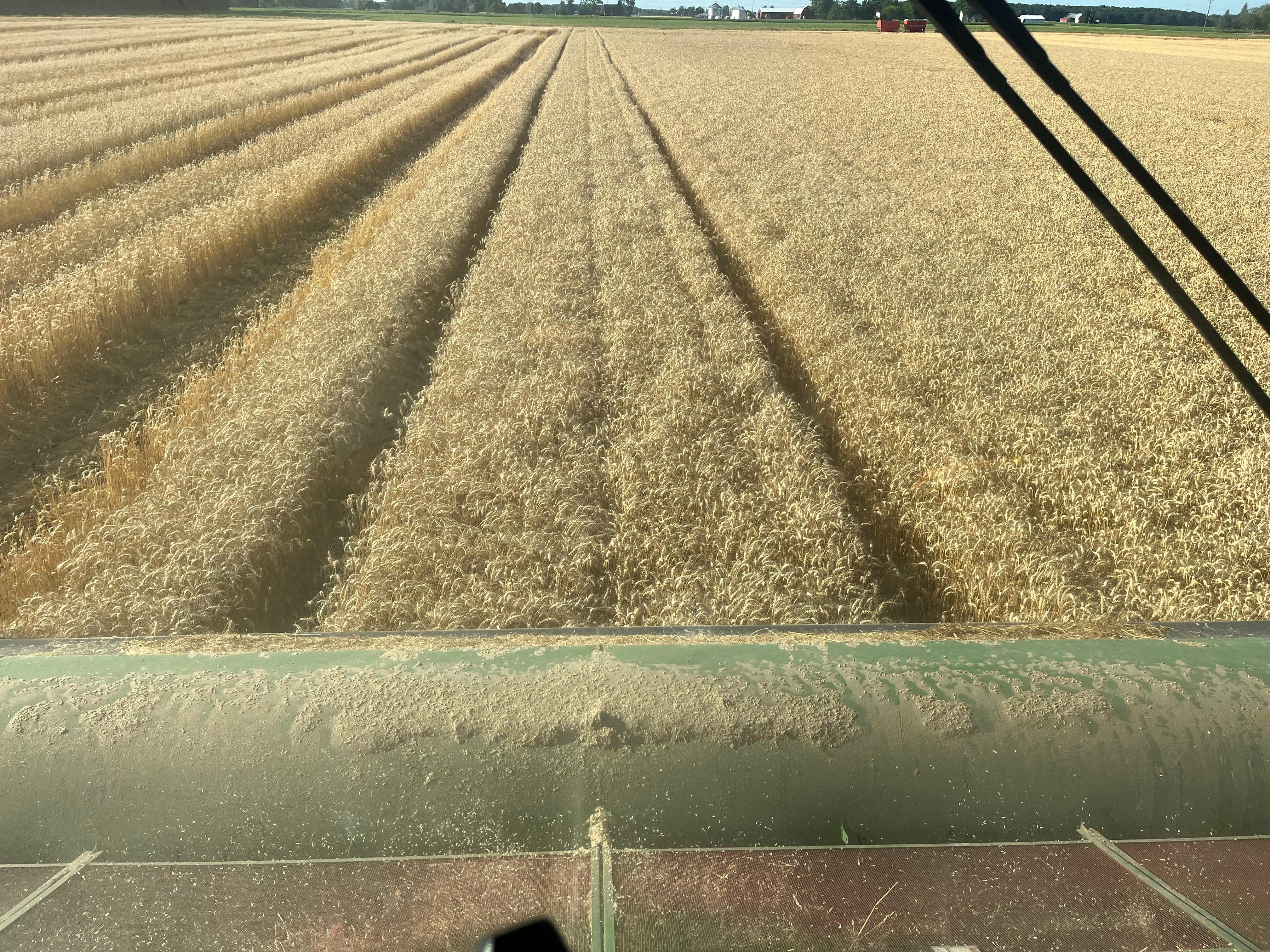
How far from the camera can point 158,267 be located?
354 inches

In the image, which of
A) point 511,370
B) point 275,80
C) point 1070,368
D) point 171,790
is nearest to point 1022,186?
point 1070,368

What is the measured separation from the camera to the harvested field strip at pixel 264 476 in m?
4.04

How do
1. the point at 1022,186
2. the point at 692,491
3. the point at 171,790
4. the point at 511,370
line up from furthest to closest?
the point at 1022,186 < the point at 511,370 < the point at 692,491 < the point at 171,790

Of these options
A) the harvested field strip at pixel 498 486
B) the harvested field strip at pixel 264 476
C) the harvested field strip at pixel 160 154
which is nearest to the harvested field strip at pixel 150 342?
the harvested field strip at pixel 264 476

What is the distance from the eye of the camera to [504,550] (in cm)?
446

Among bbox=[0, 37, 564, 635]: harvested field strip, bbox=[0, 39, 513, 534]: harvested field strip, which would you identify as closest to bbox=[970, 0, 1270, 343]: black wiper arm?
bbox=[0, 37, 564, 635]: harvested field strip

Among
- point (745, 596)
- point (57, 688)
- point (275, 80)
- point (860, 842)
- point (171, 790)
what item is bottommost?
point (745, 596)

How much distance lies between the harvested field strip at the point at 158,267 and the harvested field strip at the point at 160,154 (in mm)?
1946

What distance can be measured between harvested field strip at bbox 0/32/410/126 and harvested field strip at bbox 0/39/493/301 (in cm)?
480

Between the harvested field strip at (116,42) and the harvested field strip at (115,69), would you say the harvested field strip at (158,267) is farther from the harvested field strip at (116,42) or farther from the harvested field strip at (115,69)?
the harvested field strip at (116,42)

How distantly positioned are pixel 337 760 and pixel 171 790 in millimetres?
314

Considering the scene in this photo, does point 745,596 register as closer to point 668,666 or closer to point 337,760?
point 668,666

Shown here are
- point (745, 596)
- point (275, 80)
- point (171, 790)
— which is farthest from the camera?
point (275, 80)

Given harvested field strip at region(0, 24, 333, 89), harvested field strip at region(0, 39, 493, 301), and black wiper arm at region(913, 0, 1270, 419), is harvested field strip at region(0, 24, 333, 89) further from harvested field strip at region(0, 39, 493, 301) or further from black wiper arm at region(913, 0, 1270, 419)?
black wiper arm at region(913, 0, 1270, 419)
